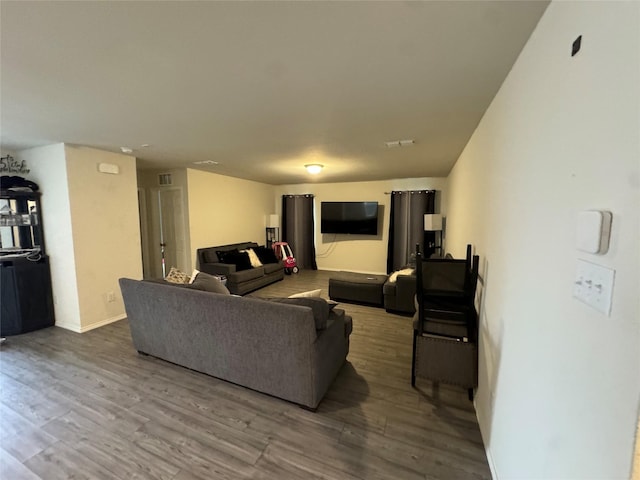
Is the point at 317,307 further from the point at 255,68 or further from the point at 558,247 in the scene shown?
the point at 255,68

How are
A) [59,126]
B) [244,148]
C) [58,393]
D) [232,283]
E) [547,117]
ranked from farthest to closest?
1. [232,283]
2. [244,148]
3. [59,126]
4. [58,393]
5. [547,117]

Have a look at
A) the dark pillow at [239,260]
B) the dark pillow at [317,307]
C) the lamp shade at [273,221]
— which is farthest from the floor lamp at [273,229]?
the dark pillow at [317,307]

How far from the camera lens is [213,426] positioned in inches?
74.5

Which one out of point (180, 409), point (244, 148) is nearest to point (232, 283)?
point (244, 148)

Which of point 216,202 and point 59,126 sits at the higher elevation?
point 59,126

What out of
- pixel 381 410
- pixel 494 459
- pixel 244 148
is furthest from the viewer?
pixel 244 148

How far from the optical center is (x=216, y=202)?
5.56 meters

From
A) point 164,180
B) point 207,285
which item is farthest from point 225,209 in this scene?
point 207,285

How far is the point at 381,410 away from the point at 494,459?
73 cm

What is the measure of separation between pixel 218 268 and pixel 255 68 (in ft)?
12.9

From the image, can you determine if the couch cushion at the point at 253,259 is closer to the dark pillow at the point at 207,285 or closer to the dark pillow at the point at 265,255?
the dark pillow at the point at 265,255

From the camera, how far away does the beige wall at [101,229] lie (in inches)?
131

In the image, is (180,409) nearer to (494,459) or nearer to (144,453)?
(144,453)

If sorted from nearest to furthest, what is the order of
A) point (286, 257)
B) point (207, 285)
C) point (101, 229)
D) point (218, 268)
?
point (207, 285)
point (101, 229)
point (218, 268)
point (286, 257)
